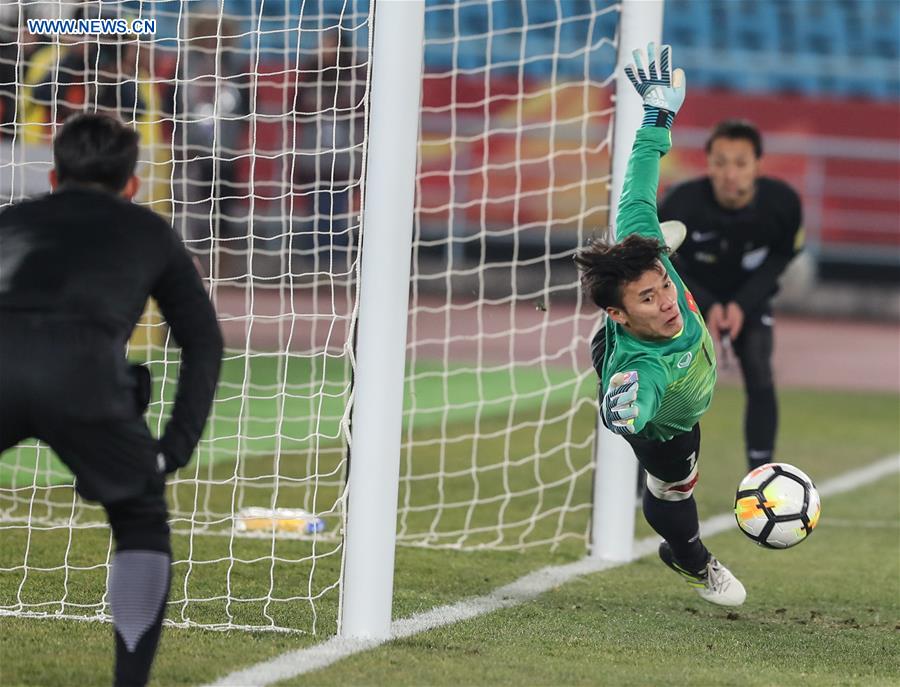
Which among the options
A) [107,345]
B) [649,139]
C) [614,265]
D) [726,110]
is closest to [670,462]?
[614,265]

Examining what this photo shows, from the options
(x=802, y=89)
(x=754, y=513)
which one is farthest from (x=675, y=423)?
(x=802, y=89)

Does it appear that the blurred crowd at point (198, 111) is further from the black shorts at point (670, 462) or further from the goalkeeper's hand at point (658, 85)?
the black shorts at point (670, 462)

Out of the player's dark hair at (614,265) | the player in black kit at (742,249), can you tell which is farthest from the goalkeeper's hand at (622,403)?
the player in black kit at (742,249)

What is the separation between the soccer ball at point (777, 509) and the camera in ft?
15.3

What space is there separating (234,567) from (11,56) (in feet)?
10.9

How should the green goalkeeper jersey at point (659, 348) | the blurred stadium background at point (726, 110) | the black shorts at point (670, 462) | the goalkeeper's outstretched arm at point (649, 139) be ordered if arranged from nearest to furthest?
the green goalkeeper jersey at point (659, 348)
the goalkeeper's outstretched arm at point (649, 139)
the black shorts at point (670, 462)
the blurred stadium background at point (726, 110)

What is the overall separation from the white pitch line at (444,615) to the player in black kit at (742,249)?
75cm

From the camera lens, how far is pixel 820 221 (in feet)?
62.8

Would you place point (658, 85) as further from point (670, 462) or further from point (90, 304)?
point (90, 304)

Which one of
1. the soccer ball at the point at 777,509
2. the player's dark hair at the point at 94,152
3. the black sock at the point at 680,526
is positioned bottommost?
the black sock at the point at 680,526

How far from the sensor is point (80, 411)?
10.8 ft

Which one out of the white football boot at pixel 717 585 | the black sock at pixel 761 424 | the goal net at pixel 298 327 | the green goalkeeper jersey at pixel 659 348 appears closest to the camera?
the green goalkeeper jersey at pixel 659 348

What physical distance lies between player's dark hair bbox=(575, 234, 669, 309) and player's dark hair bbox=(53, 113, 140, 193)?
1477mm

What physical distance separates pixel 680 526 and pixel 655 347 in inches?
35.2
